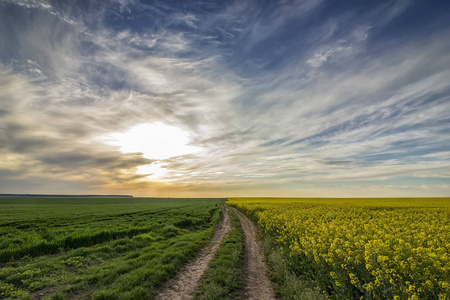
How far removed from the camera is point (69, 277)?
8.45 metres

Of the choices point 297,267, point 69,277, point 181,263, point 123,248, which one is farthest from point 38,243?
point 297,267

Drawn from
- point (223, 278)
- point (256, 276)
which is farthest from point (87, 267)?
point (256, 276)

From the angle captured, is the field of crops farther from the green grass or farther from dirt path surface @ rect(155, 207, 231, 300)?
the green grass

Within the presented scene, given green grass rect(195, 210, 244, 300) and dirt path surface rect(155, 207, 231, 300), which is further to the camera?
dirt path surface rect(155, 207, 231, 300)

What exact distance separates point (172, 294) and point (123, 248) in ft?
23.8

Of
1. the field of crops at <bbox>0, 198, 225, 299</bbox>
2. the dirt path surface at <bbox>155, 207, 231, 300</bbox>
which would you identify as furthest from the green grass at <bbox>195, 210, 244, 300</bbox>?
the field of crops at <bbox>0, 198, 225, 299</bbox>

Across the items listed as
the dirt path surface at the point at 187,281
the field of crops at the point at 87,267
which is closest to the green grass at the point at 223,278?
the dirt path surface at the point at 187,281

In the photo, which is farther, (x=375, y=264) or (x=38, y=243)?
(x=38, y=243)

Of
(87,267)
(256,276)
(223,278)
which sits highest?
(223,278)

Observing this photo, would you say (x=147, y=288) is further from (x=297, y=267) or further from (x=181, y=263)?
(x=297, y=267)

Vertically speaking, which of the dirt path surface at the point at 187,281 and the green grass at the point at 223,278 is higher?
the green grass at the point at 223,278

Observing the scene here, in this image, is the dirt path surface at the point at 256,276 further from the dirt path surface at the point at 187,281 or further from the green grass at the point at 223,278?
the dirt path surface at the point at 187,281

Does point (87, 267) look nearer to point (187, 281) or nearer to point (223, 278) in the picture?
point (187, 281)

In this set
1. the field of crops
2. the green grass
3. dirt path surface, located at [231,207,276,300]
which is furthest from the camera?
dirt path surface, located at [231,207,276,300]
